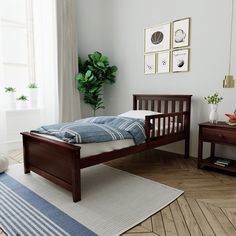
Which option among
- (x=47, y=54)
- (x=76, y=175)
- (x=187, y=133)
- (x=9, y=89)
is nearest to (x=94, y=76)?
(x=47, y=54)

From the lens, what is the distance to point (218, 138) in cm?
258

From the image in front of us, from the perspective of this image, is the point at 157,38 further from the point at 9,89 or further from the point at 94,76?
the point at 9,89

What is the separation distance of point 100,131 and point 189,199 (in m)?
1.01

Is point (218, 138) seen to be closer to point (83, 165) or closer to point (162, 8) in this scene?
point (83, 165)

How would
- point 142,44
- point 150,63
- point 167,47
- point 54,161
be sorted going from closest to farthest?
point 54,161
point 167,47
point 150,63
point 142,44

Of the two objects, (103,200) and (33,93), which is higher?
(33,93)

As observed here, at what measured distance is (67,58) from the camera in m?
3.93

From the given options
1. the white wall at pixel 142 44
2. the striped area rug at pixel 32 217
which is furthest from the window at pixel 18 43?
the striped area rug at pixel 32 217

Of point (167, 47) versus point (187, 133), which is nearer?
point (187, 133)

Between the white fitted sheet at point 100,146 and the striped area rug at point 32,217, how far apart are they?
1.71ft

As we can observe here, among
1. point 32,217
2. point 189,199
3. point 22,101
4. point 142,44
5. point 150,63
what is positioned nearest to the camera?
point 32,217

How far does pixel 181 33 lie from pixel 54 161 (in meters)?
2.45

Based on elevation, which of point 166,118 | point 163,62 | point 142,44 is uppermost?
point 142,44

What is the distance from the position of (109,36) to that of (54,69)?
1.26m
